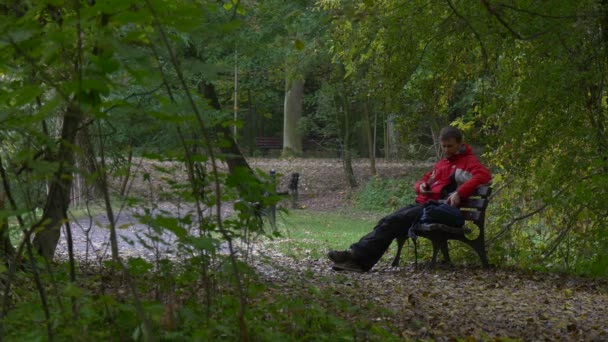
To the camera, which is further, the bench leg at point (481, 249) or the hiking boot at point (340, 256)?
the bench leg at point (481, 249)

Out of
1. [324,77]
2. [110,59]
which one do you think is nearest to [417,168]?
[324,77]

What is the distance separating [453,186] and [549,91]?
1.58 metres

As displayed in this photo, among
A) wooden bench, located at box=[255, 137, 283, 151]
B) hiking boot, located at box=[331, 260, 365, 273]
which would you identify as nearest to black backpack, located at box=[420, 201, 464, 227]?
hiking boot, located at box=[331, 260, 365, 273]

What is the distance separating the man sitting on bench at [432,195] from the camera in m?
8.97

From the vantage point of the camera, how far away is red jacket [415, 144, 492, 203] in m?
9.05

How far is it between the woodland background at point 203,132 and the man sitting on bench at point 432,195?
0.61m

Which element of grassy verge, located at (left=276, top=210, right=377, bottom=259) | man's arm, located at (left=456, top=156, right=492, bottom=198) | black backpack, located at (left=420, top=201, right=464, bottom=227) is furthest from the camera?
grassy verge, located at (left=276, top=210, right=377, bottom=259)

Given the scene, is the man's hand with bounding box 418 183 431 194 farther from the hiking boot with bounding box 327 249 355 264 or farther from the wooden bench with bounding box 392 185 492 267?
the hiking boot with bounding box 327 249 355 264

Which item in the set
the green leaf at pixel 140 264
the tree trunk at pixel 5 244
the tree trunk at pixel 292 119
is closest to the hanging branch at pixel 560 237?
the green leaf at pixel 140 264

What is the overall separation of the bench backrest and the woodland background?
553 mm

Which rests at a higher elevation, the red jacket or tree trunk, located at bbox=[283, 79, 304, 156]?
tree trunk, located at bbox=[283, 79, 304, 156]

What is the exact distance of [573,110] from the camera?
8906 millimetres

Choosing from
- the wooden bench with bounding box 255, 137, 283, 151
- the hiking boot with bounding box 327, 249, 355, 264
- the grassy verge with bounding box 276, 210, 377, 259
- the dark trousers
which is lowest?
the grassy verge with bounding box 276, 210, 377, 259

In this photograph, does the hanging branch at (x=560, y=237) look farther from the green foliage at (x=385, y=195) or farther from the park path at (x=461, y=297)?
the green foliage at (x=385, y=195)
